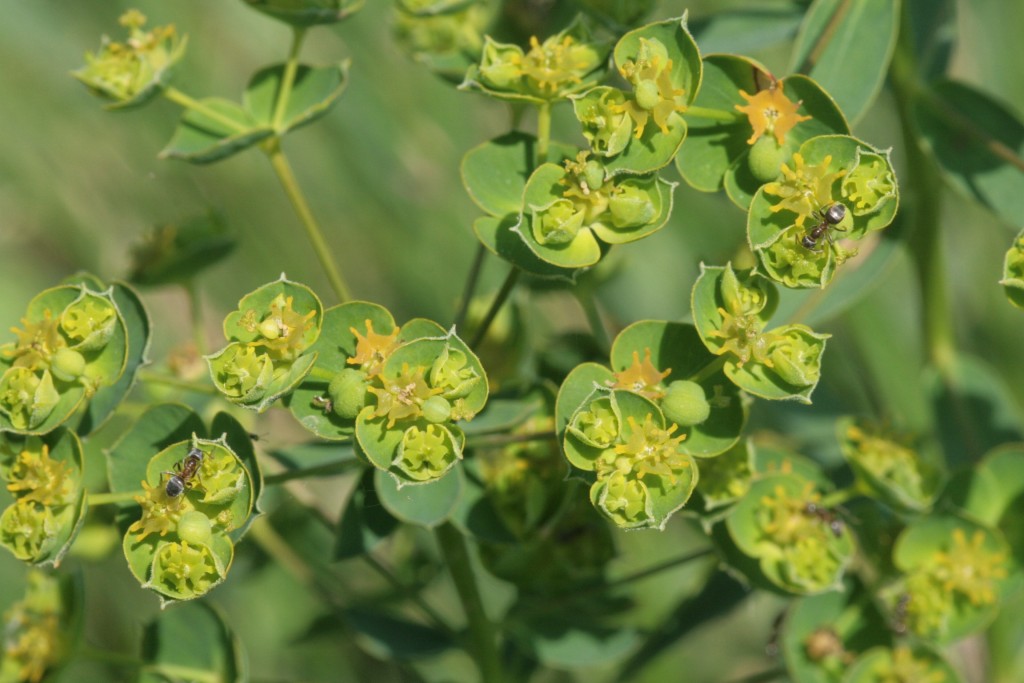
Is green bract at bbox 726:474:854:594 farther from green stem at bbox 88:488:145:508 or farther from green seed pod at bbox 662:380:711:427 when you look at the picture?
green stem at bbox 88:488:145:508

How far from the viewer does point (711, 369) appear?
1806 millimetres

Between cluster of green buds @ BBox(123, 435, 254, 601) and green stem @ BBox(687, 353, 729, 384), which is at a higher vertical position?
green stem @ BBox(687, 353, 729, 384)

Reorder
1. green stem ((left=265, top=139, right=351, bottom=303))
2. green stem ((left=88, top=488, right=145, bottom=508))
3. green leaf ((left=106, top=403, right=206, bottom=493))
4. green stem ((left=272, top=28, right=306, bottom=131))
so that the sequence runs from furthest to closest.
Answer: green stem ((left=272, top=28, right=306, bottom=131))
green stem ((left=265, top=139, right=351, bottom=303))
green leaf ((left=106, top=403, right=206, bottom=493))
green stem ((left=88, top=488, right=145, bottom=508))

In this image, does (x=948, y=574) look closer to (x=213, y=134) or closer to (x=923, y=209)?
(x=923, y=209)

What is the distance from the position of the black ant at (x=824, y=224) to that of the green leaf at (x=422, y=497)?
2.27ft

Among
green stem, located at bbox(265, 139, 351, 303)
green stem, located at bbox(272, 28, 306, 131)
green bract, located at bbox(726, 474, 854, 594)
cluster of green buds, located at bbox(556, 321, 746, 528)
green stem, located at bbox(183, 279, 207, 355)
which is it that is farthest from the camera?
green stem, located at bbox(183, 279, 207, 355)

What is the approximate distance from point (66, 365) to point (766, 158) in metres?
1.16

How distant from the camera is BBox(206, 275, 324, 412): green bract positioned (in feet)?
5.66

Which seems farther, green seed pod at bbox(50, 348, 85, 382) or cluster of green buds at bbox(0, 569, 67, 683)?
cluster of green buds at bbox(0, 569, 67, 683)

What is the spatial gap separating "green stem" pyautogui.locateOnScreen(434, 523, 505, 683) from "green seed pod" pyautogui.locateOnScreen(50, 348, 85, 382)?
701 mm

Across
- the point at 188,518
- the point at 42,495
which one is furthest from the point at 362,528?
the point at 42,495

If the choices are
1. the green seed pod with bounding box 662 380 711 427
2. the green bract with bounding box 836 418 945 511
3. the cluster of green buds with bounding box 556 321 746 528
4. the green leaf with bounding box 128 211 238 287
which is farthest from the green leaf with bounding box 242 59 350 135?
the green bract with bounding box 836 418 945 511

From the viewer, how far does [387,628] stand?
2342 mm

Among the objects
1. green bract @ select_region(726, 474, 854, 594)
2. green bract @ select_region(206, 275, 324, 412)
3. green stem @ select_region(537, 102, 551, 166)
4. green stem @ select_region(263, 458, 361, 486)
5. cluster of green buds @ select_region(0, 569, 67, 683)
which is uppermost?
green stem @ select_region(537, 102, 551, 166)
